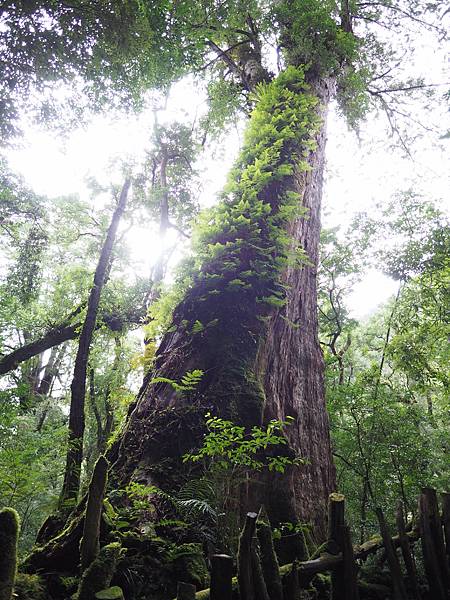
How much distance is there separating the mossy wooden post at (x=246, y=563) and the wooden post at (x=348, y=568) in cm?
86

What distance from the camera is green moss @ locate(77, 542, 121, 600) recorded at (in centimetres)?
193

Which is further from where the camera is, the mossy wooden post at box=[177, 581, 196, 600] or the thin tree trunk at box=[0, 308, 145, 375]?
the thin tree trunk at box=[0, 308, 145, 375]

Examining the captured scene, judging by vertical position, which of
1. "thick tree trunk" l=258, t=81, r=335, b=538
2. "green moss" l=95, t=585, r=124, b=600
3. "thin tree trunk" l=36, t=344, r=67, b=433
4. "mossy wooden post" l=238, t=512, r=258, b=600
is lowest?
"green moss" l=95, t=585, r=124, b=600

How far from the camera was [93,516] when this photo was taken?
2055 millimetres

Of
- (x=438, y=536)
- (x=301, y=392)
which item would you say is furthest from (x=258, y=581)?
(x=301, y=392)

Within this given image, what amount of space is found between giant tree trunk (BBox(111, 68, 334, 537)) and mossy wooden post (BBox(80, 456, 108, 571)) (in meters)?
1.30

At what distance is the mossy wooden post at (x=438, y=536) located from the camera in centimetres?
314

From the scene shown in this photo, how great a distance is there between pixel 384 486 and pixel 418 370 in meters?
5.15

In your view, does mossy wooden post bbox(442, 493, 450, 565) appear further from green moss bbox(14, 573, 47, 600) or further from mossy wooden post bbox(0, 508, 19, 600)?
mossy wooden post bbox(0, 508, 19, 600)

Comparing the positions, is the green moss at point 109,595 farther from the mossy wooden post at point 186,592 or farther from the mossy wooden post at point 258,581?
the mossy wooden post at point 258,581

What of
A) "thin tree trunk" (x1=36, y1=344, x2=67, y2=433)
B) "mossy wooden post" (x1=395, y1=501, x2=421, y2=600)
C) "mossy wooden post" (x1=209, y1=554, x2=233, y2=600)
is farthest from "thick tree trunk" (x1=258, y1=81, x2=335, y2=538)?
"thin tree trunk" (x1=36, y1=344, x2=67, y2=433)

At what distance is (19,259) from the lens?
1334 cm

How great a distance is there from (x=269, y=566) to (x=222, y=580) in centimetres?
41

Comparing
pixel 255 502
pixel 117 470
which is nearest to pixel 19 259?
pixel 117 470
